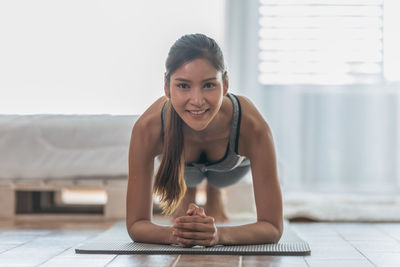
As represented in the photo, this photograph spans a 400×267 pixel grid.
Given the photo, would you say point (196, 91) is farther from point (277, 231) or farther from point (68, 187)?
point (68, 187)

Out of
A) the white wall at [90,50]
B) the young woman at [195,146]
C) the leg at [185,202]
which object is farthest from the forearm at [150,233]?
the white wall at [90,50]

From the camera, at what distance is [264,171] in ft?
5.02

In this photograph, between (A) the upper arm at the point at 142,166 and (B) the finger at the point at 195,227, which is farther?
(A) the upper arm at the point at 142,166

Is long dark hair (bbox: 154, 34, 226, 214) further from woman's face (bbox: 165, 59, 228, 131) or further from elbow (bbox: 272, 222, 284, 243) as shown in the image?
Answer: elbow (bbox: 272, 222, 284, 243)

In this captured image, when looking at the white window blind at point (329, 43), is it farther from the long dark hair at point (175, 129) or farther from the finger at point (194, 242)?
the finger at point (194, 242)

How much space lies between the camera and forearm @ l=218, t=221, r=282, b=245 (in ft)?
4.93

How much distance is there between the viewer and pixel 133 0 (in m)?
3.85

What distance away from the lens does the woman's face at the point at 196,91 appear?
55.1 inches

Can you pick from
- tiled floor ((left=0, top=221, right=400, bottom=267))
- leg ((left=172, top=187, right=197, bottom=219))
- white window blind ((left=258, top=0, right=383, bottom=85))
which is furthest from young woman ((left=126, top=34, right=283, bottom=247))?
white window blind ((left=258, top=0, right=383, bottom=85))

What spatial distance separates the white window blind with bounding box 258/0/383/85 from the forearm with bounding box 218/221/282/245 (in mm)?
2432

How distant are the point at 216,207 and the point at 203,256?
0.85 m

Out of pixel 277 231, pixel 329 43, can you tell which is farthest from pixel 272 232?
pixel 329 43

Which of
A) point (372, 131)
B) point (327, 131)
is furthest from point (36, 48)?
point (372, 131)

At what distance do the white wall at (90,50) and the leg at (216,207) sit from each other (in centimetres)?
163
